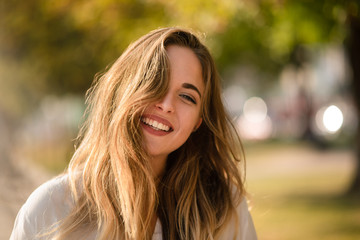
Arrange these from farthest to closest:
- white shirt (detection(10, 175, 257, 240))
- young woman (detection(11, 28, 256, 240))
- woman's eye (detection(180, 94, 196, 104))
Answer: woman's eye (detection(180, 94, 196, 104)), young woman (detection(11, 28, 256, 240)), white shirt (detection(10, 175, 257, 240))

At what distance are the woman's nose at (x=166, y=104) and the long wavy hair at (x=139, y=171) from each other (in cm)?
4

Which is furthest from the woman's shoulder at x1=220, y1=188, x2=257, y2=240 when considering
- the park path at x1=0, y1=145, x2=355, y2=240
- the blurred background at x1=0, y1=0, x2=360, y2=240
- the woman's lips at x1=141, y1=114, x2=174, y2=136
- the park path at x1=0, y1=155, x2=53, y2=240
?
the park path at x1=0, y1=145, x2=355, y2=240

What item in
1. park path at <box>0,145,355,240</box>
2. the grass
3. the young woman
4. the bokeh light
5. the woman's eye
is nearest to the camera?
the young woman

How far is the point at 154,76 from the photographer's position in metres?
2.74

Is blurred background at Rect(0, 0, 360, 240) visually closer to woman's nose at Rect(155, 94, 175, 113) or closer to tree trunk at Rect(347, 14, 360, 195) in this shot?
tree trunk at Rect(347, 14, 360, 195)

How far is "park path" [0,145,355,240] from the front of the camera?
10750mm

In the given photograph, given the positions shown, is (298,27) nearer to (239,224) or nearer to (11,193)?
(239,224)

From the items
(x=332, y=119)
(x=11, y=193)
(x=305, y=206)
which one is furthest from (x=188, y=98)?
(x=332, y=119)

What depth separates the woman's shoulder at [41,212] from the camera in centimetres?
252

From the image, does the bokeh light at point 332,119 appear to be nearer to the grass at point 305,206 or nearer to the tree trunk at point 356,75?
the grass at point 305,206

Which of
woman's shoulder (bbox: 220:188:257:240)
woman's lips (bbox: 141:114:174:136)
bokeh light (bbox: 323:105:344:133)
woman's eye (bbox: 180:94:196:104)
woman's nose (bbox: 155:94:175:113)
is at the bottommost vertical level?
woman's shoulder (bbox: 220:188:257:240)

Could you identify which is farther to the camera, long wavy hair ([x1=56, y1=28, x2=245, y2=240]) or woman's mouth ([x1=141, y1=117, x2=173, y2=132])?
woman's mouth ([x1=141, y1=117, x2=173, y2=132])

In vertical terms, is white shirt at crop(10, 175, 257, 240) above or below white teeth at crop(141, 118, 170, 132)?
below

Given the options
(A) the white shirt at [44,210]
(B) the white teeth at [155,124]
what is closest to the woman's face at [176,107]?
(B) the white teeth at [155,124]
